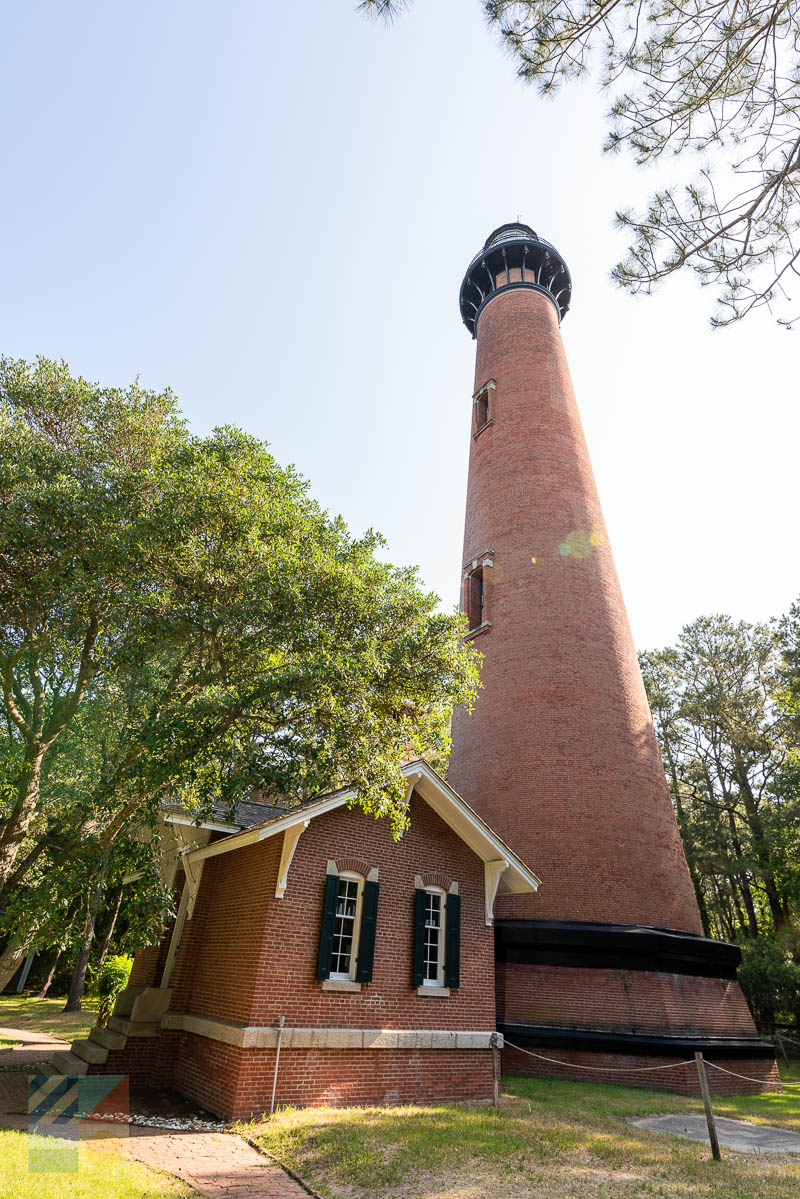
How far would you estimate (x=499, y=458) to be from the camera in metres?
19.1

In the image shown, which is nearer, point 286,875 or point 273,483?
point 286,875

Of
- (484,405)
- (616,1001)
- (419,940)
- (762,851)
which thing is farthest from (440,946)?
(762,851)

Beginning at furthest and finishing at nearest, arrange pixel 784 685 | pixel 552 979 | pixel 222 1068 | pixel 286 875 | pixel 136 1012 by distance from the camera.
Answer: pixel 784 685
pixel 552 979
pixel 136 1012
pixel 286 875
pixel 222 1068

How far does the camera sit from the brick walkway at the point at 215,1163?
19.7 ft

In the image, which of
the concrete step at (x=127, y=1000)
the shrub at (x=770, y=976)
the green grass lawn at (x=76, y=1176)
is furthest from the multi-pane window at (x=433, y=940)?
the shrub at (x=770, y=976)

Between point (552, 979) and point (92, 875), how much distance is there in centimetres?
856

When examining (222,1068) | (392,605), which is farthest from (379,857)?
(392,605)

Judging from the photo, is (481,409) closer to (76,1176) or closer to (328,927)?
(328,927)

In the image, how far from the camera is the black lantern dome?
23859 millimetres

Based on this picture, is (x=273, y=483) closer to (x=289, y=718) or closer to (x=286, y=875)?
(x=289, y=718)

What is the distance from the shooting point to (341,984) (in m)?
9.43

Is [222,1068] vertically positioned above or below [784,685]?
below

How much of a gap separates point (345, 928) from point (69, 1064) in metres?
5.19

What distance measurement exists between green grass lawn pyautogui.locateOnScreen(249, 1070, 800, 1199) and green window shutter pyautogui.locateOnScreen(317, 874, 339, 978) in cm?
168
